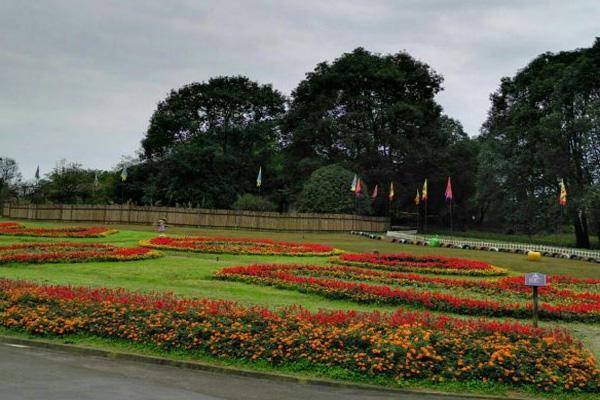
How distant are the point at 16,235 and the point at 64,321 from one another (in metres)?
23.9

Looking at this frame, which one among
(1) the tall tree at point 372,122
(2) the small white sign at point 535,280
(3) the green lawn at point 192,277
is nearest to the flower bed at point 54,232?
(3) the green lawn at point 192,277

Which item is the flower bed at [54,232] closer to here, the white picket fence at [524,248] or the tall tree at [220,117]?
the white picket fence at [524,248]

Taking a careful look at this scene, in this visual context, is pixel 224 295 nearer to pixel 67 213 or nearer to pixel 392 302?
pixel 392 302

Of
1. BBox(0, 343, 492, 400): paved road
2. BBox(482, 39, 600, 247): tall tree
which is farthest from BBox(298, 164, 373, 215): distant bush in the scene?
BBox(0, 343, 492, 400): paved road

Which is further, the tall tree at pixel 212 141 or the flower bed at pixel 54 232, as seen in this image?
the tall tree at pixel 212 141

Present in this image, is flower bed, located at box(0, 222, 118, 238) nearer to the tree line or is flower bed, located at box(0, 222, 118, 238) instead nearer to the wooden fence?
the wooden fence

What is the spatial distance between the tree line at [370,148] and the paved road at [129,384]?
39.1 metres

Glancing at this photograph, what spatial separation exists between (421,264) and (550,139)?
27795mm

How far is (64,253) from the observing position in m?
23.1

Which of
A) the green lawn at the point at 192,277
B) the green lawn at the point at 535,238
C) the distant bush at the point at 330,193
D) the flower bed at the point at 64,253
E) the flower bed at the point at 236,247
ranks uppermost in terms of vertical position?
the distant bush at the point at 330,193

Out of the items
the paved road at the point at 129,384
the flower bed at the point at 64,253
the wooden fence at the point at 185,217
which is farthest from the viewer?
the wooden fence at the point at 185,217

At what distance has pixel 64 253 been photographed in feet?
75.7

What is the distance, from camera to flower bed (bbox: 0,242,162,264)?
21781 mm

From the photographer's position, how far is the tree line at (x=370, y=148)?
4697 cm
